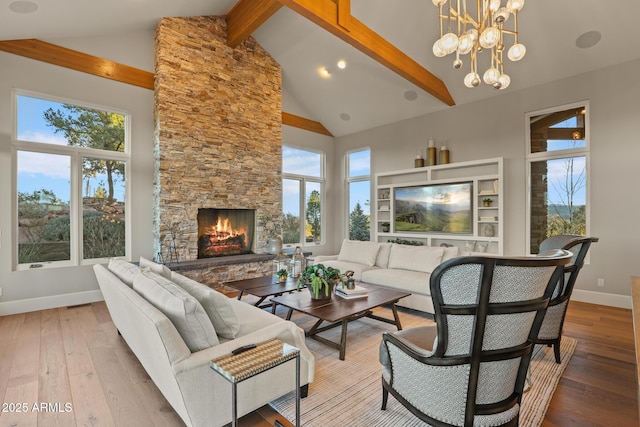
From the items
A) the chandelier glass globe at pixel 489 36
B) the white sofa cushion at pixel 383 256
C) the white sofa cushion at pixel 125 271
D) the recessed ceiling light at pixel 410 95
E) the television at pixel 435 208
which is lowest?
the white sofa cushion at pixel 383 256

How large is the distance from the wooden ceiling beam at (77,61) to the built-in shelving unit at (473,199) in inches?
198

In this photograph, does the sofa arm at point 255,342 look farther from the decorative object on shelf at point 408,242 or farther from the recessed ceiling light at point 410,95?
the recessed ceiling light at point 410,95

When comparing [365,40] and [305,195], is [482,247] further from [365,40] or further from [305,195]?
[305,195]

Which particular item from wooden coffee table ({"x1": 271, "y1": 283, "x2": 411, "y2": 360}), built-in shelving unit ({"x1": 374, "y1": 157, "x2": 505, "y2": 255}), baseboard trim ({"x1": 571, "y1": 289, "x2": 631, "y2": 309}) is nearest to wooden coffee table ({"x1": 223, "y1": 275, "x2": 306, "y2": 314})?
wooden coffee table ({"x1": 271, "y1": 283, "x2": 411, "y2": 360})

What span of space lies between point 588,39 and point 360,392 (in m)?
5.40

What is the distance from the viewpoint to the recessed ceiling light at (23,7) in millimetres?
3170

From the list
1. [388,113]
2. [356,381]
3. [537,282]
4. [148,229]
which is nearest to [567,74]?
[388,113]

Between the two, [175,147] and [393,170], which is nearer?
[175,147]

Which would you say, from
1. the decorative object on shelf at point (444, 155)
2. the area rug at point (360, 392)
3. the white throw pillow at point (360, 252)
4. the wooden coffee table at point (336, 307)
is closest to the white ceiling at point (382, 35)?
the decorative object on shelf at point (444, 155)

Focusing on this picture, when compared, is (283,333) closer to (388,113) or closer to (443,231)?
(443,231)

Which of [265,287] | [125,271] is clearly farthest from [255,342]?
[265,287]

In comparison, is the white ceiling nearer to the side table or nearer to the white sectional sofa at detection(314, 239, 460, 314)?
the white sectional sofa at detection(314, 239, 460, 314)

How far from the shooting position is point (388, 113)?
6.86 m

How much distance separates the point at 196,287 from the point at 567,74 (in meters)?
6.00
